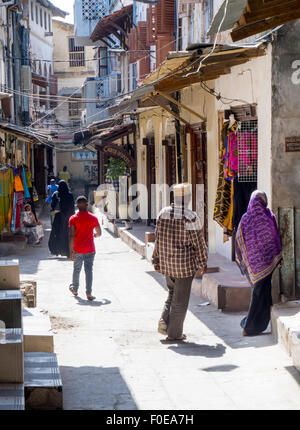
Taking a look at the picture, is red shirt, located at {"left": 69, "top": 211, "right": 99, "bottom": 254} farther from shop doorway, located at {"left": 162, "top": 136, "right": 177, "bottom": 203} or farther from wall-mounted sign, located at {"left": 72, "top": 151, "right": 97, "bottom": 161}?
wall-mounted sign, located at {"left": 72, "top": 151, "right": 97, "bottom": 161}

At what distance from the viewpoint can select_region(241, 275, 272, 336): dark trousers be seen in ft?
25.7

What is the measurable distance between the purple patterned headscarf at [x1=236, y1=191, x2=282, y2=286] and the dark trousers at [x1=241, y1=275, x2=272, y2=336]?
0.09 metres

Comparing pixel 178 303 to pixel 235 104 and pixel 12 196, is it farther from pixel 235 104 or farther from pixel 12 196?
pixel 12 196

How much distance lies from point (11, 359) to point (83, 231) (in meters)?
5.48

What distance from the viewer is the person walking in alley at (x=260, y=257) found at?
783cm

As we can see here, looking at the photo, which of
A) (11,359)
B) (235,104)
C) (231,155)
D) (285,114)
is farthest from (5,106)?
(11,359)

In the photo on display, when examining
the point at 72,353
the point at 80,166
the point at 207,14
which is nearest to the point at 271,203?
the point at 72,353

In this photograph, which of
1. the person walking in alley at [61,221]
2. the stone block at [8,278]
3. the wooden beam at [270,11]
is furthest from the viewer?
the person walking in alley at [61,221]

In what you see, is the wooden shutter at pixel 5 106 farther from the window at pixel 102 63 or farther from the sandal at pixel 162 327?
the sandal at pixel 162 327

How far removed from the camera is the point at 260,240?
25.8ft

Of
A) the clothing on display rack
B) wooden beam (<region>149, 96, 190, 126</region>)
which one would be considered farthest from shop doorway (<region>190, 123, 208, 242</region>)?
the clothing on display rack

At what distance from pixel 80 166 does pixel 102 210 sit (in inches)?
1026

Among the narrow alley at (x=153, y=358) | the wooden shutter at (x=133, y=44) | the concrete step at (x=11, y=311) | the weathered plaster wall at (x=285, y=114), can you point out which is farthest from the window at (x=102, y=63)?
the concrete step at (x=11, y=311)

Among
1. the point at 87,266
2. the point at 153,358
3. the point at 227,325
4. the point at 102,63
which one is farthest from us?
the point at 102,63
